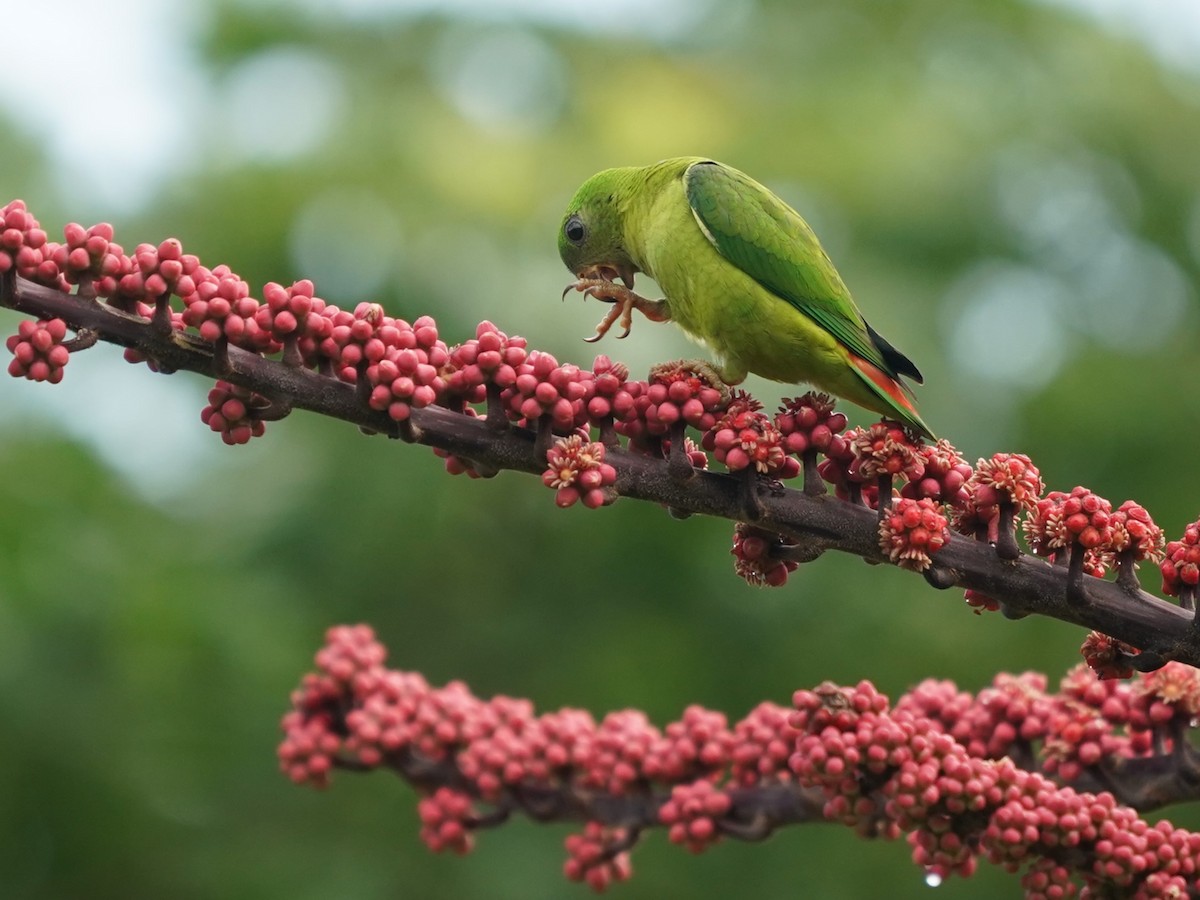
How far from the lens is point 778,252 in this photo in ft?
13.0

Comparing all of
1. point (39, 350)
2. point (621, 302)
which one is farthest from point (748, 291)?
point (39, 350)

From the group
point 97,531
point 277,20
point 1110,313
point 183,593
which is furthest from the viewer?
point 277,20

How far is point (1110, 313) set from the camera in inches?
416

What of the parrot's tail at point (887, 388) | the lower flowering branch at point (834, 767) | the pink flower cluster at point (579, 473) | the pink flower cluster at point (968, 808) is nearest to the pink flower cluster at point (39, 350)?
the pink flower cluster at point (579, 473)

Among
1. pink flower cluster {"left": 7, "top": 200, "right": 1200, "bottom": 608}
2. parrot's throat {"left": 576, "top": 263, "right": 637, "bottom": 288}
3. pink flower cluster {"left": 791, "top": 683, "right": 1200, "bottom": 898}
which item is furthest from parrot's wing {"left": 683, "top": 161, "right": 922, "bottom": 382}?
pink flower cluster {"left": 791, "top": 683, "right": 1200, "bottom": 898}

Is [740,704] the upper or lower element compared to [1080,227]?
lower

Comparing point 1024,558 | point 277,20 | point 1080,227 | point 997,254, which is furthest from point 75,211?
point 1024,558

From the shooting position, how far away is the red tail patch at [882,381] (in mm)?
3488

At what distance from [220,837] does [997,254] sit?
6.98 meters

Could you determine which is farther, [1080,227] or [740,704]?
[1080,227]

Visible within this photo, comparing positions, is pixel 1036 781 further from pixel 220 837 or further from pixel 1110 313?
pixel 1110 313

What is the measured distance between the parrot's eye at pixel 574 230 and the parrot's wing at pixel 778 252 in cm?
64

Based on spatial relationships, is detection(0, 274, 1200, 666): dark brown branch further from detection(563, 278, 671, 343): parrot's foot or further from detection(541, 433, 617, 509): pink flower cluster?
detection(563, 278, 671, 343): parrot's foot

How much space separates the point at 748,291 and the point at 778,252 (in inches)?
6.3
